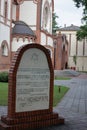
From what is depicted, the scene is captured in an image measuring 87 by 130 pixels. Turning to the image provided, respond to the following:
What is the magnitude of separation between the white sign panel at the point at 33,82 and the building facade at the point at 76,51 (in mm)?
70472

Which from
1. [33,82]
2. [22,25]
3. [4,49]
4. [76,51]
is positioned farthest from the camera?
[76,51]

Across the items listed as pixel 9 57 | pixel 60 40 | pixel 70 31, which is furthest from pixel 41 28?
pixel 70 31

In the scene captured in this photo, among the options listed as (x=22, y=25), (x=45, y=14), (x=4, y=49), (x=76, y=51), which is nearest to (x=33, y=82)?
(x=4, y=49)

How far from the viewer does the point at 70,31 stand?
264 feet

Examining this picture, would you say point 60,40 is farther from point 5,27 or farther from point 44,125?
point 44,125

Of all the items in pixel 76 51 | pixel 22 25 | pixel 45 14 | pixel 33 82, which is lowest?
pixel 33 82

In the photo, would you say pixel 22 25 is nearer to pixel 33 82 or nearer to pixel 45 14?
pixel 45 14

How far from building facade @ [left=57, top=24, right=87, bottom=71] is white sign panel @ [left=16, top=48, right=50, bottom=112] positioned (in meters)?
70.5

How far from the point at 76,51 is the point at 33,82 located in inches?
2845

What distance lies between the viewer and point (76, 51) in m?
81.3

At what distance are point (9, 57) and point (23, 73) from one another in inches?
1243

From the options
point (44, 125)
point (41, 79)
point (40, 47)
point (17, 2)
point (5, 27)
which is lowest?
point (44, 125)

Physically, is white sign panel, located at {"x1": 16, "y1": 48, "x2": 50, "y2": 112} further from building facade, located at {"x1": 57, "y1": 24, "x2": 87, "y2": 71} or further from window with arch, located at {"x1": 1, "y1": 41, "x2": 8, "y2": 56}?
building facade, located at {"x1": 57, "y1": 24, "x2": 87, "y2": 71}

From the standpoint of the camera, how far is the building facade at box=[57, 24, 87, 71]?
80438mm
